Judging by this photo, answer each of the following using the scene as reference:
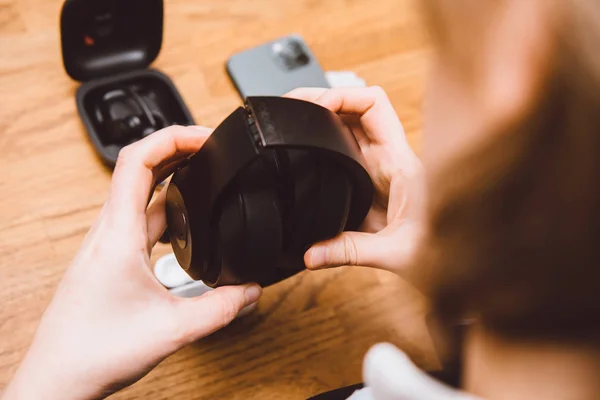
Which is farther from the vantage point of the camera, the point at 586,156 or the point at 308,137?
the point at 308,137

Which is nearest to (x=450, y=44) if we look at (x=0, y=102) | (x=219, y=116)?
(x=219, y=116)

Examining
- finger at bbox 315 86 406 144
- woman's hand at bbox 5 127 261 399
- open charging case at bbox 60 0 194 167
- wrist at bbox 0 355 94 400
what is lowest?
wrist at bbox 0 355 94 400

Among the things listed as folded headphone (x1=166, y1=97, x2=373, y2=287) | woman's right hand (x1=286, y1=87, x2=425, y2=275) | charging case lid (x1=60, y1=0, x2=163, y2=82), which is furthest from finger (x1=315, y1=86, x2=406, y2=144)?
charging case lid (x1=60, y1=0, x2=163, y2=82)

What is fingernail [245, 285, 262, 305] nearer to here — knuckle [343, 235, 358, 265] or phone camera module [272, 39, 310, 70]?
knuckle [343, 235, 358, 265]

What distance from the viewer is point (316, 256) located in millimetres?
469

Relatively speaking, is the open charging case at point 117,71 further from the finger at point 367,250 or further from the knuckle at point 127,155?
the finger at point 367,250

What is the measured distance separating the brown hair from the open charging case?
0.38 meters

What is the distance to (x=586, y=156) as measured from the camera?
0.79 ft

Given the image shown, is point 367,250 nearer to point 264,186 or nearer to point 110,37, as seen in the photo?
point 264,186

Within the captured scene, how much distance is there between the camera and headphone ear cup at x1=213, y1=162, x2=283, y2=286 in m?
0.41

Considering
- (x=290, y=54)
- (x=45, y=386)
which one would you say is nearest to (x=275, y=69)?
(x=290, y=54)

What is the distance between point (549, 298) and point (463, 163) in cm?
8

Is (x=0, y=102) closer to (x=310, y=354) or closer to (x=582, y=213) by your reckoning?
(x=310, y=354)

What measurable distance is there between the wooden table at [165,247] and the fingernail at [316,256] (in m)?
0.10
